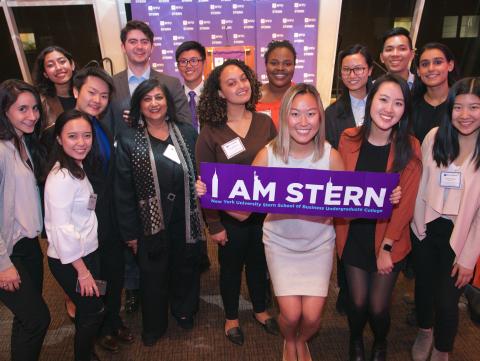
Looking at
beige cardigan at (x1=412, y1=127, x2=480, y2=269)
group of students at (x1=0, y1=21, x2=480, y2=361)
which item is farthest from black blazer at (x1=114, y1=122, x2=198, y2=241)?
beige cardigan at (x1=412, y1=127, x2=480, y2=269)

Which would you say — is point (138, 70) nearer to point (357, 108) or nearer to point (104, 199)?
point (104, 199)

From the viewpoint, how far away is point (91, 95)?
8.16ft

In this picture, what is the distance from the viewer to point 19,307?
1992 millimetres

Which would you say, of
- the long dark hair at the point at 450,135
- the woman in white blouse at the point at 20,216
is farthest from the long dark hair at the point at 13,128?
the long dark hair at the point at 450,135

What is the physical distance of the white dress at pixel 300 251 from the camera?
2.14 m

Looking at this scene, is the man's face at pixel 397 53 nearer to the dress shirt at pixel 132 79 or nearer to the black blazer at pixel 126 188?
the black blazer at pixel 126 188

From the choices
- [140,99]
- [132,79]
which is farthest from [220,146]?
[132,79]

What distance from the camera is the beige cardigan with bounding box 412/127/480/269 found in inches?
77.9

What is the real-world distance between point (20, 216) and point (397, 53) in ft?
10.1

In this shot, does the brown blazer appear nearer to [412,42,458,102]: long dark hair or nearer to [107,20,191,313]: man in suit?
→ [412,42,458,102]: long dark hair

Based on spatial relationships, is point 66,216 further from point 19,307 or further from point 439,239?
point 439,239

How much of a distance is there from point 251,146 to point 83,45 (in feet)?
14.3

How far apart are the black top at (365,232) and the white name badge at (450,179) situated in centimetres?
32

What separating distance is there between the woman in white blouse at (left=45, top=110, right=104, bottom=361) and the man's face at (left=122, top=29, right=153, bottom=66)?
4.19 ft
